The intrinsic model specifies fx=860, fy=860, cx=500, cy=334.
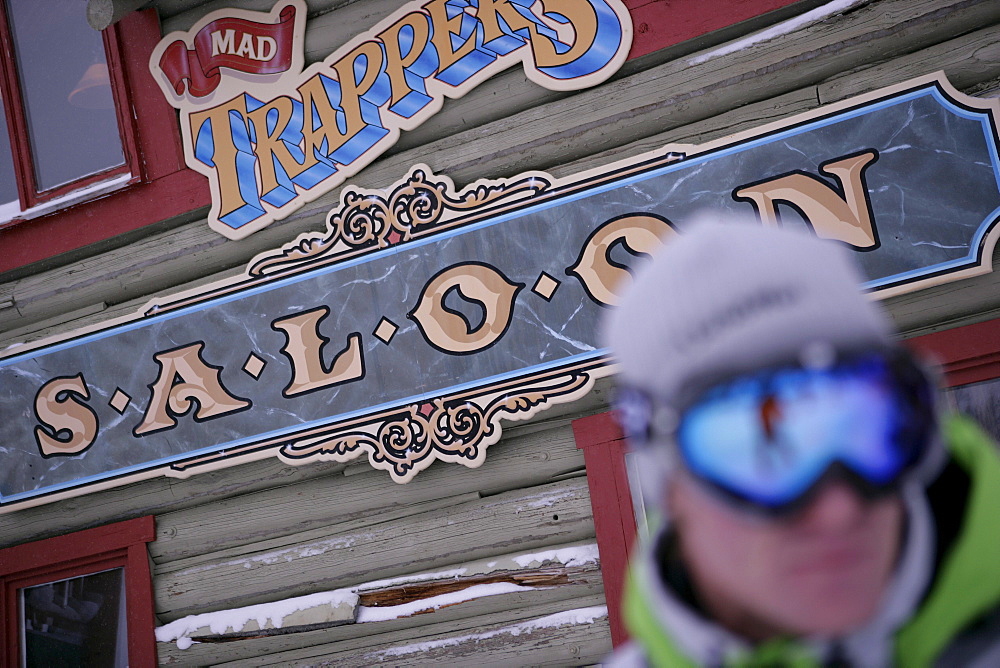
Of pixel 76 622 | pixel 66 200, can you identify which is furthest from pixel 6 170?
pixel 76 622

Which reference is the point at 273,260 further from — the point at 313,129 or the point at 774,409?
the point at 774,409

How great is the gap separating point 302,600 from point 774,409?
3120mm

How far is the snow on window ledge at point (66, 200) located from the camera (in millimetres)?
4164

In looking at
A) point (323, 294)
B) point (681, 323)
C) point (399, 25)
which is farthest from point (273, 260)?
point (681, 323)

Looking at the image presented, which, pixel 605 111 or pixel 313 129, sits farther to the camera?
pixel 313 129

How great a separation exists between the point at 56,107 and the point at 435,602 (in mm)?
3228

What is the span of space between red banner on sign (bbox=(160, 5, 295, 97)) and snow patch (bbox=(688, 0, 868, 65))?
1858 millimetres

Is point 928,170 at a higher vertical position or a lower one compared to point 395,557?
higher

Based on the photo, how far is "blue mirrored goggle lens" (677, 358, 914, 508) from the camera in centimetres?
94

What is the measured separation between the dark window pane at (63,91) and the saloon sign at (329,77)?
0.50 metres

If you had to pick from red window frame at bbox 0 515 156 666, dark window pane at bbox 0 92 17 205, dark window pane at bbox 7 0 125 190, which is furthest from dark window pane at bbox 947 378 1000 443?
dark window pane at bbox 0 92 17 205

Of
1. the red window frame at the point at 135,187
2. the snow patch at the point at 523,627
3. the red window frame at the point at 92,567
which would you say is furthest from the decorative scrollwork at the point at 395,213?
the snow patch at the point at 523,627

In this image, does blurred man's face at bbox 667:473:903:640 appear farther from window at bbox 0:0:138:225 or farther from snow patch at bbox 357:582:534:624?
window at bbox 0:0:138:225

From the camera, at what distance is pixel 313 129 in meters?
3.86
